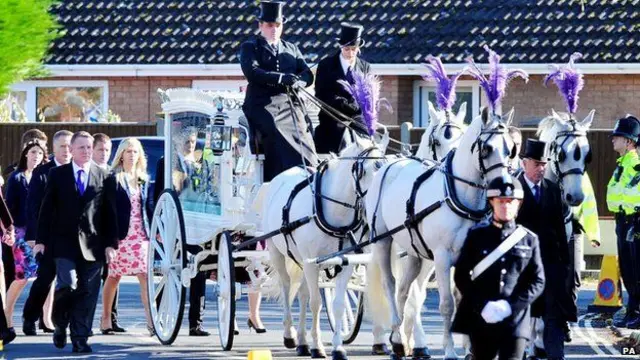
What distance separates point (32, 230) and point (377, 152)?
3.80m

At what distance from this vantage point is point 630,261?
60.5 feet

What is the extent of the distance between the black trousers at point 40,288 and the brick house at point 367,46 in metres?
13.6

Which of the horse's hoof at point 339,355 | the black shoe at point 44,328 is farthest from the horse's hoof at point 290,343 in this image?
the black shoe at point 44,328

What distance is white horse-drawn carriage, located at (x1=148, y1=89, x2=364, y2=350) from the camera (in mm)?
16375

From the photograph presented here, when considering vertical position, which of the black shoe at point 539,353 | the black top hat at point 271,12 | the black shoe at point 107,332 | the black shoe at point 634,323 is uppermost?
the black top hat at point 271,12

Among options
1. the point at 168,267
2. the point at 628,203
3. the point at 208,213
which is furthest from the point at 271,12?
the point at 628,203

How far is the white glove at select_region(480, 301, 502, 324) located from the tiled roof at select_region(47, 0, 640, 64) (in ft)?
61.1

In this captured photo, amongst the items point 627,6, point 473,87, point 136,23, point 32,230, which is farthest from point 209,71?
point 32,230

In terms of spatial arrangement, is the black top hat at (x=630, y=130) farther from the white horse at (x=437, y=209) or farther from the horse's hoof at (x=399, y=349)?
the horse's hoof at (x=399, y=349)

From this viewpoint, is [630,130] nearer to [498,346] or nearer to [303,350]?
[303,350]

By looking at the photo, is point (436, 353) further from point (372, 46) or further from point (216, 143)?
point (372, 46)

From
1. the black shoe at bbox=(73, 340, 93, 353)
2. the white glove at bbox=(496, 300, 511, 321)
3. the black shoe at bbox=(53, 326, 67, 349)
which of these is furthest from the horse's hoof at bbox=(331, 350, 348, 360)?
the white glove at bbox=(496, 300, 511, 321)

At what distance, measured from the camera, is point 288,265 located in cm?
1627

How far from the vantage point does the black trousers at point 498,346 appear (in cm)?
1111
